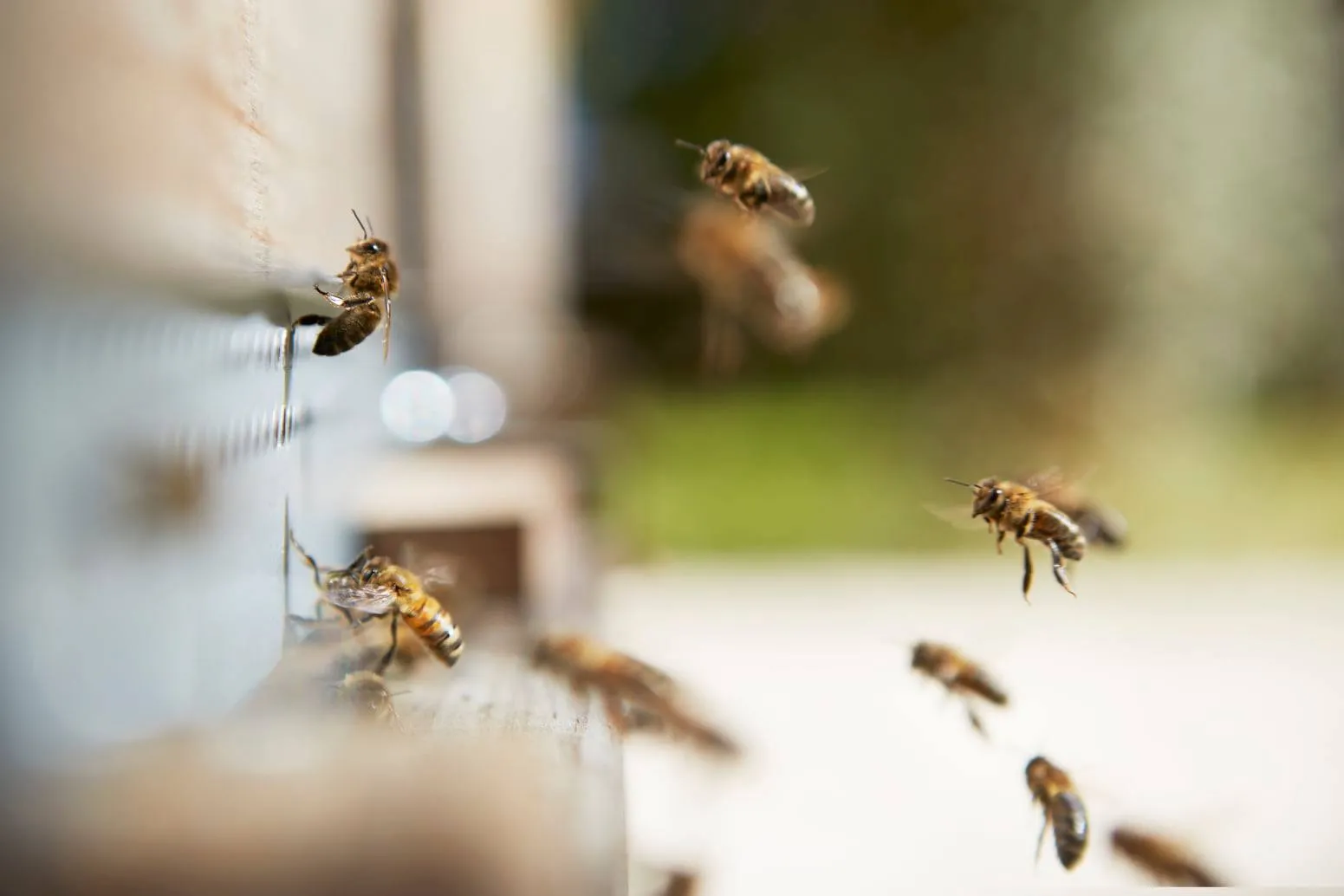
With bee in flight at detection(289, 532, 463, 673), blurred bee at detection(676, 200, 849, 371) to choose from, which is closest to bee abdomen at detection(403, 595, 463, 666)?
bee in flight at detection(289, 532, 463, 673)

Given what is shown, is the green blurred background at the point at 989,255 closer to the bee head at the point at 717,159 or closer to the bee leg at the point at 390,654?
the bee head at the point at 717,159

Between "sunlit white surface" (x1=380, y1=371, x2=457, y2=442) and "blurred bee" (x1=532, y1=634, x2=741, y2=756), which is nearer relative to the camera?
"blurred bee" (x1=532, y1=634, x2=741, y2=756)

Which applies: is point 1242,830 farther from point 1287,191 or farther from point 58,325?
point 1287,191

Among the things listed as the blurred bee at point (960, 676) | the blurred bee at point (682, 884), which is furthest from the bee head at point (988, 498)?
the blurred bee at point (682, 884)

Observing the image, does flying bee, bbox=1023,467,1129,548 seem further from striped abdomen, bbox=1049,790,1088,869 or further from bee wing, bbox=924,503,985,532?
striped abdomen, bbox=1049,790,1088,869

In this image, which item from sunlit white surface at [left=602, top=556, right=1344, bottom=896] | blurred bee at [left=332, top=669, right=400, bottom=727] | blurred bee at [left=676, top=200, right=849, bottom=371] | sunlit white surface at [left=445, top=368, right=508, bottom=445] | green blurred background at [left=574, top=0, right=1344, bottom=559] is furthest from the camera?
green blurred background at [left=574, top=0, right=1344, bottom=559]

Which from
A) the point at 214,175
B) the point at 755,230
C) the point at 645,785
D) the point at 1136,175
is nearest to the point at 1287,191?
the point at 1136,175
